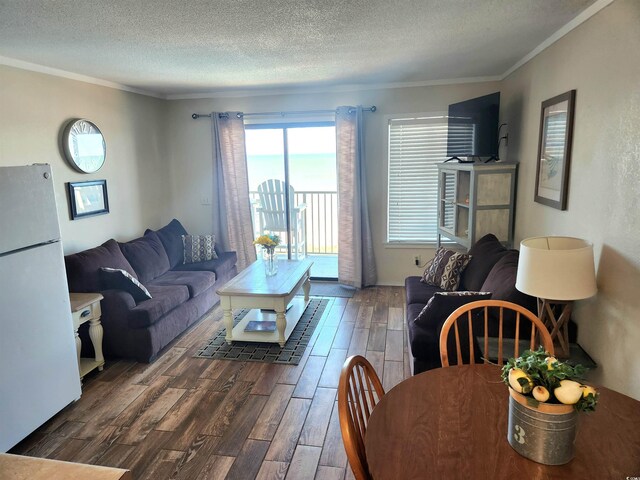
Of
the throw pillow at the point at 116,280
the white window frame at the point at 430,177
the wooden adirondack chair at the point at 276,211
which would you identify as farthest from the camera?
the wooden adirondack chair at the point at 276,211

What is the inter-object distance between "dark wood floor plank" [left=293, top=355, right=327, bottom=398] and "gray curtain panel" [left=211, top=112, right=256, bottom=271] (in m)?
2.34

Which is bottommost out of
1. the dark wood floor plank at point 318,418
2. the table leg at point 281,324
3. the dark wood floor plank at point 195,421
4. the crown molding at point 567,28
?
the dark wood floor plank at point 318,418

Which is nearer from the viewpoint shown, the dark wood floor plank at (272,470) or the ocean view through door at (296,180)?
the dark wood floor plank at (272,470)

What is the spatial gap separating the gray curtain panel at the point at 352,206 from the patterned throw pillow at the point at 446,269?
4.19 ft

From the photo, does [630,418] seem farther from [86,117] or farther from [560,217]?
[86,117]

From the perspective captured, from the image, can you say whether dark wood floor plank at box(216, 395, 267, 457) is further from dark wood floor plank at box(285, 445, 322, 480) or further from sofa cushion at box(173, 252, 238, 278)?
sofa cushion at box(173, 252, 238, 278)

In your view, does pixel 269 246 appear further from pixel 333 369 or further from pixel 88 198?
pixel 88 198

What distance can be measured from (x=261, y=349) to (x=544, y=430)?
276cm

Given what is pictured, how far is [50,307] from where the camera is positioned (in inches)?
101

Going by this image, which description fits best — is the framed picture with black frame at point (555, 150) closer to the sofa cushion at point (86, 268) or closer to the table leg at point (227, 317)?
the table leg at point (227, 317)

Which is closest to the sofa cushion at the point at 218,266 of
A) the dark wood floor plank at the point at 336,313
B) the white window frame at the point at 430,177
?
the dark wood floor plank at the point at 336,313

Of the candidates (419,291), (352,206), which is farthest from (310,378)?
(352,206)

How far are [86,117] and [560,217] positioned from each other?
424 centimetres

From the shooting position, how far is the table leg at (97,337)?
3.20 m
